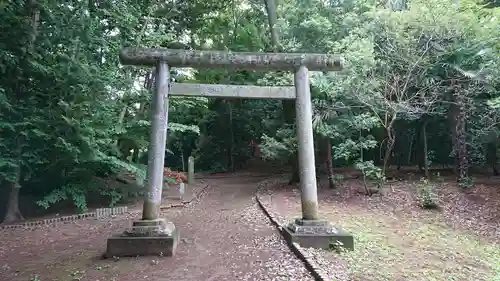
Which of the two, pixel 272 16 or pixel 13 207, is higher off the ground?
pixel 272 16

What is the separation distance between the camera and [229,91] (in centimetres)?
779

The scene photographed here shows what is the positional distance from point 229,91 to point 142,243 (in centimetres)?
338

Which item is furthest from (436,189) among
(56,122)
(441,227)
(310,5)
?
(56,122)

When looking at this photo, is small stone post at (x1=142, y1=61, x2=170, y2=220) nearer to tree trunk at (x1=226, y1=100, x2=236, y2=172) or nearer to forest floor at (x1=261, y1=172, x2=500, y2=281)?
forest floor at (x1=261, y1=172, x2=500, y2=281)

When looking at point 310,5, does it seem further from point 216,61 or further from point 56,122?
point 56,122

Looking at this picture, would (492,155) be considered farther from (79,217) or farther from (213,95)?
(79,217)

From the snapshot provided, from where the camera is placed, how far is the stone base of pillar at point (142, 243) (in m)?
6.70

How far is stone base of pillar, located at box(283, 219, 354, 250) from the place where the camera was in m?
6.80

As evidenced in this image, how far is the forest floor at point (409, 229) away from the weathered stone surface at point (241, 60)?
3.70 meters

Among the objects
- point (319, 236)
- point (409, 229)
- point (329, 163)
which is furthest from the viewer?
point (329, 163)

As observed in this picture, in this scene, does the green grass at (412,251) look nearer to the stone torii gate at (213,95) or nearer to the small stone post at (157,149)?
the stone torii gate at (213,95)

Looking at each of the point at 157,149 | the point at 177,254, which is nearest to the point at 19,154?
the point at 157,149

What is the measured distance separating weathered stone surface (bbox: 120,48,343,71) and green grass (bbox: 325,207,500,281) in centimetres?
374

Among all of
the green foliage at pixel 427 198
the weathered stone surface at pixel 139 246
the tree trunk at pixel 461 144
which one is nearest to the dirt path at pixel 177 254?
the weathered stone surface at pixel 139 246
